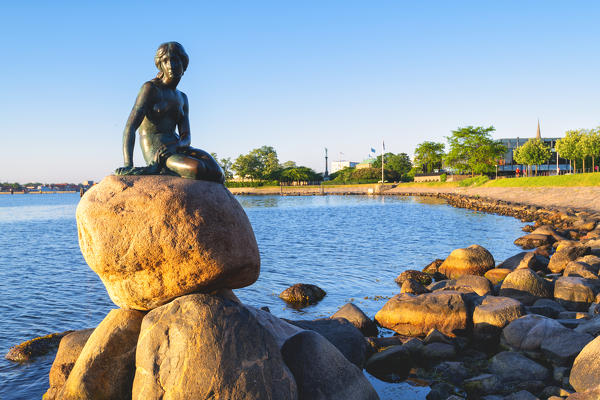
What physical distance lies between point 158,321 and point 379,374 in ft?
15.7

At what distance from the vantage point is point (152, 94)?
689cm

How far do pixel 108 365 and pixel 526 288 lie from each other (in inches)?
404

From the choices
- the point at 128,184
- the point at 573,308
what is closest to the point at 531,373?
the point at 573,308

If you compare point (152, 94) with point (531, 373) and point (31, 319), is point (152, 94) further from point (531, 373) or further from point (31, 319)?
point (31, 319)

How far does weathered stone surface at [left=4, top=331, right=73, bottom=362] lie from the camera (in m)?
10.2

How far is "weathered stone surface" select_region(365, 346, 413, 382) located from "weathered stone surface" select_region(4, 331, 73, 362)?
7199 mm

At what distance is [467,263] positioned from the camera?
54.0 feet

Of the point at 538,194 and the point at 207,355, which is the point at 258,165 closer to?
the point at 538,194

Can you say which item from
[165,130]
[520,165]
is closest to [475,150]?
[520,165]

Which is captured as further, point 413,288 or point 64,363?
point 413,288

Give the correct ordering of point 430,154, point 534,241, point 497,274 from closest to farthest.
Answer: point 497,274, point 534,241, point 430,154

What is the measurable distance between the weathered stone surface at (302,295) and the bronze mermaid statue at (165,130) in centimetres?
817

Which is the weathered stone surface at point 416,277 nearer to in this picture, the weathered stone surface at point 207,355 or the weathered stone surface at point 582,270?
the weathered stone surface at point 582,270

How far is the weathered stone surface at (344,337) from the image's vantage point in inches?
332
